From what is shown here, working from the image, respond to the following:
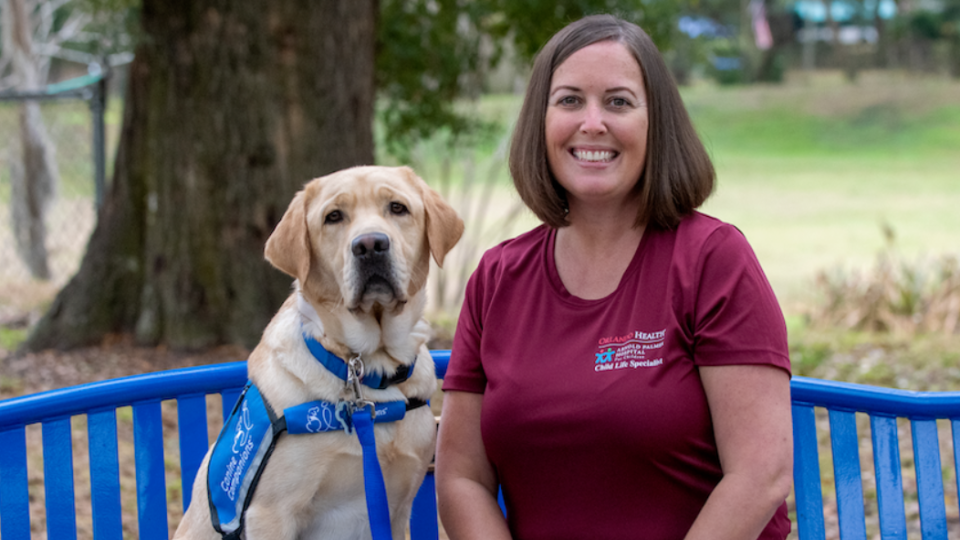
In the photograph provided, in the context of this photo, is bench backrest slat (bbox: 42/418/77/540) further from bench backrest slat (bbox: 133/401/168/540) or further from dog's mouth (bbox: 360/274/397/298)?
dog's mouth (bbox: 360/274/397/298)

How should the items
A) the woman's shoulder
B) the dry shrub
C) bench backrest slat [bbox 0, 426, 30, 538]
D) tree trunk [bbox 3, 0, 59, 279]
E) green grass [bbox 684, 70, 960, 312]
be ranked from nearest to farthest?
1. the woman's shoulder
2. bench backrest slat [bbox 0, 426, 30, 538]
3. the dry shrub
4. tree trunk [bbox 3, 0, 59, 279]
5. green grass [bbox 684, 70, 960, 312]

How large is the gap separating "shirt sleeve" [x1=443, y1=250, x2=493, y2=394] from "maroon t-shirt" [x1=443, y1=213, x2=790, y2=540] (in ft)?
0.33

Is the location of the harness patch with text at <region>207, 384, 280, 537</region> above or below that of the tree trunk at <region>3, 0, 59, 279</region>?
above

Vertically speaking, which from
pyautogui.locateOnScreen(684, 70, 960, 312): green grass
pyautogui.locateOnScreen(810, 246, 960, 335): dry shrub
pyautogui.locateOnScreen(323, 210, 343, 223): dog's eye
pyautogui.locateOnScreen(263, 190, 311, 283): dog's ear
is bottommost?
pyautogui.locateOnScreen(684, 70, 960, 312): green grass

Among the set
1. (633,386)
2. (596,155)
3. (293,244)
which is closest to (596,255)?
(596,155)

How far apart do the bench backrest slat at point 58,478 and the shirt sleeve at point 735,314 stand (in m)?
1.69

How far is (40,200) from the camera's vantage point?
9977 millimetres

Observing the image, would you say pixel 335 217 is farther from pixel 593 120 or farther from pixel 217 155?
pixel 217 155

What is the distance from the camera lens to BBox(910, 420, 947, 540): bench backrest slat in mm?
2338

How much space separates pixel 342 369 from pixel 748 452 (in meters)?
1.04

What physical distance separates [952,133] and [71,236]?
93.9 ft

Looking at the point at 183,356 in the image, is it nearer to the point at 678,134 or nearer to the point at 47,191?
the point at 678,134

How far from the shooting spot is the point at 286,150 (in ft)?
17.5

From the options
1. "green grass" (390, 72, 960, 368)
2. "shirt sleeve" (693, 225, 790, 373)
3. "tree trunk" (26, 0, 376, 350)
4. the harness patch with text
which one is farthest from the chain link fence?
"shirt sleeve" (693, 225, 790, 373)
